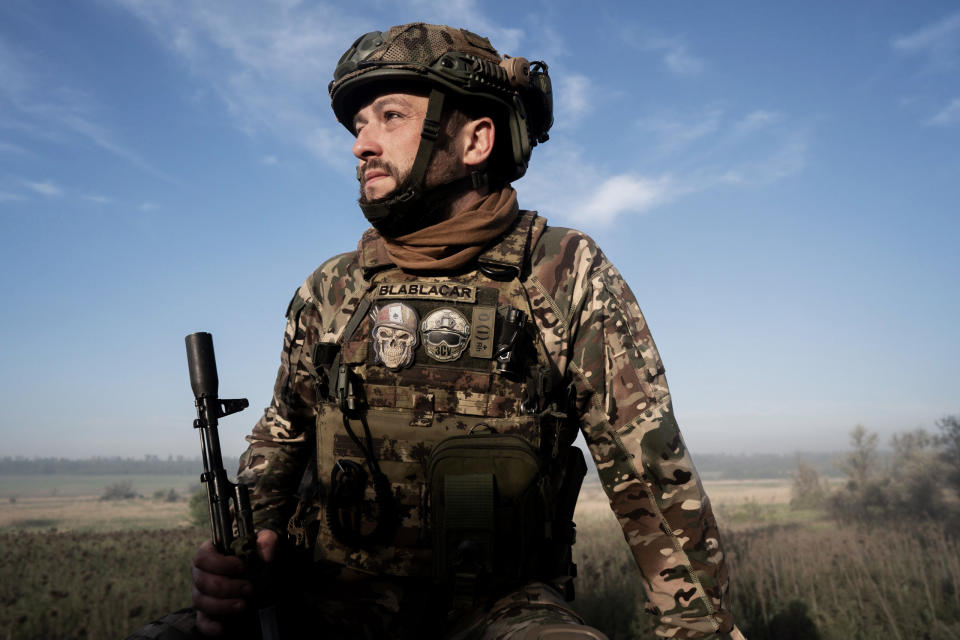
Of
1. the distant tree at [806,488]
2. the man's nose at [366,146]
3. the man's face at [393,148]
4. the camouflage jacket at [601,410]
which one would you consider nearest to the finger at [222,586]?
the camouflage jacket at [601,410]

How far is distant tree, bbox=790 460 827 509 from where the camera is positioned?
99.3 feet

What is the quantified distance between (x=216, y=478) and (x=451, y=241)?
1.44 meters

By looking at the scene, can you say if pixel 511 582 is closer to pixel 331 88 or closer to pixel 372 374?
pixel 372 374

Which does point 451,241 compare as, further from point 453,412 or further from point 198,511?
point 198,511

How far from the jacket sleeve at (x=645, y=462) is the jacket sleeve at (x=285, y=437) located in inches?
55.5

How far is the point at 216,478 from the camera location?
2723 millimetres

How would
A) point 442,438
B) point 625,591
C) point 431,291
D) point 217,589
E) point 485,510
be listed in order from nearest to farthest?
point 485,510 < point 217,589 < point 442,438 < point 431,291 < point 625,591

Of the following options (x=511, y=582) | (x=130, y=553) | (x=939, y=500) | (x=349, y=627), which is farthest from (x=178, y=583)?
(x=939, y=500)

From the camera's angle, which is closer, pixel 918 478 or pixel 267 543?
pixel 267 543

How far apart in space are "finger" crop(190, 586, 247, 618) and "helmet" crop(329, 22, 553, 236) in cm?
177

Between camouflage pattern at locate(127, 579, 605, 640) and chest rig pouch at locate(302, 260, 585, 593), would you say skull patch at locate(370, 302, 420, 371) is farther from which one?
camouflage pattern at locate(127, 579, 605, 640)

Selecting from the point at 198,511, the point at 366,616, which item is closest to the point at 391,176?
the point at 366,616

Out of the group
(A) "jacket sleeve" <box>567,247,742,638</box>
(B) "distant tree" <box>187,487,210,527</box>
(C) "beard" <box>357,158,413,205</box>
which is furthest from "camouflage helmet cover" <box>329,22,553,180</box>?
(B) "distant tree" <box>187,487,210,527</box>

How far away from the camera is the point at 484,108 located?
11.0 feet
